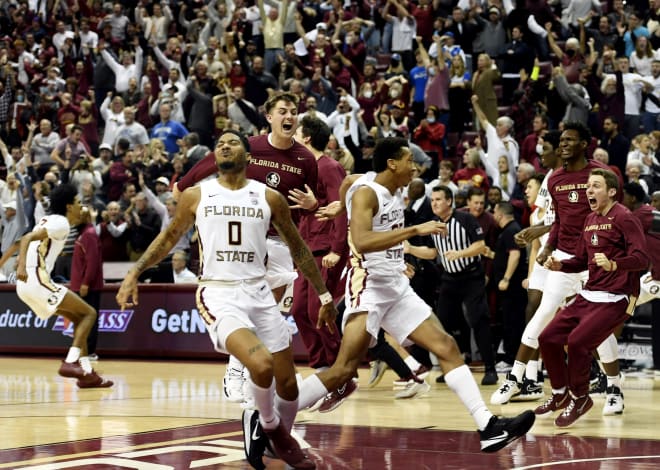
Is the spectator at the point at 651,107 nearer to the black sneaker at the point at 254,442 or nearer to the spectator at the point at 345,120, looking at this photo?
the spectator at the point at 345,120

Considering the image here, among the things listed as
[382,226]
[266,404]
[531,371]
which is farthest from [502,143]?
[266,404]

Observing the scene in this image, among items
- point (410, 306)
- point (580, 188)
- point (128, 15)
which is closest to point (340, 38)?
point (128, 15)

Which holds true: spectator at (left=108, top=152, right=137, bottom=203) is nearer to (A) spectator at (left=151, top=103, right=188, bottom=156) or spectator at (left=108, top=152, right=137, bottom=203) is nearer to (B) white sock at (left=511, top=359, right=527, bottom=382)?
(A) spectator at (left=151, top=103, right=188, bottom=156)

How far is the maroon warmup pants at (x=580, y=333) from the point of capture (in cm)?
927

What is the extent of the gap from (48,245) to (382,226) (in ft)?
20.5

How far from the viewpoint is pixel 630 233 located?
9406 mm

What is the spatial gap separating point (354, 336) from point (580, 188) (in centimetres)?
325

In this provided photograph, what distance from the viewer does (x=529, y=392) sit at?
11312 millimetres

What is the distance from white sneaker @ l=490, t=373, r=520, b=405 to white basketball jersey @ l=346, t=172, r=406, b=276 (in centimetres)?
297

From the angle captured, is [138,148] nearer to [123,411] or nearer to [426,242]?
[426,242]

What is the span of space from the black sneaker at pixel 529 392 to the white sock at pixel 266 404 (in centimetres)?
472

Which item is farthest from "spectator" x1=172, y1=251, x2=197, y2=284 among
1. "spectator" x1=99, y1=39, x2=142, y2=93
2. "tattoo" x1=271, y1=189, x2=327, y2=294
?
"tattoo" x1=271, y1=189, x2=327, y2=294

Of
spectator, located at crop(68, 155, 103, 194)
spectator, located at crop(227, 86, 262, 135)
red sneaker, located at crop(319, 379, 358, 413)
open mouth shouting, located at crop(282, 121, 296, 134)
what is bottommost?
red sneaker, located at crop(319, 379, 358, 413)

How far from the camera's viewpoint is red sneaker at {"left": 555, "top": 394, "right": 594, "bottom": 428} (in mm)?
9281
